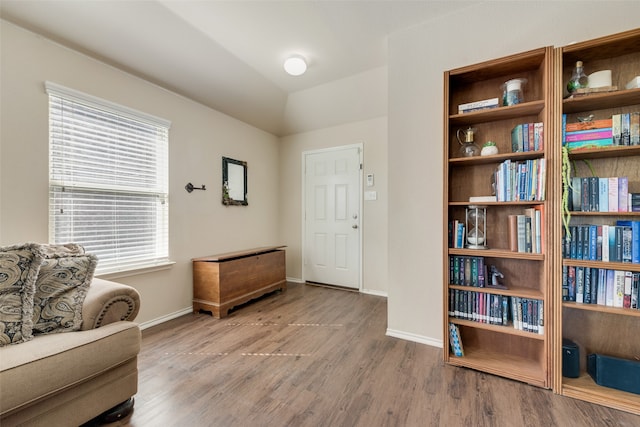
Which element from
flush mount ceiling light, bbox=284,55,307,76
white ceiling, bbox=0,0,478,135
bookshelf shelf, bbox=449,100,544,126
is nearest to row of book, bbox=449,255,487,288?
bookshelf shelf, bbox=449,100,544,126

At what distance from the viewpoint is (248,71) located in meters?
2.79

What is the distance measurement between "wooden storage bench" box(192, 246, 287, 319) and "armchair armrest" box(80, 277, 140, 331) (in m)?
1.15

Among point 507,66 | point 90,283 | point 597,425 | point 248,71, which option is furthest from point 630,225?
point 248,71

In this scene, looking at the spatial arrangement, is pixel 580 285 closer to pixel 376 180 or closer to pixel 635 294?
pixel 635 294

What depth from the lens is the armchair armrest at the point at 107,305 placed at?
4.44 feet

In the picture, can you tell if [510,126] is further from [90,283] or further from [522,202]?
[90,283]

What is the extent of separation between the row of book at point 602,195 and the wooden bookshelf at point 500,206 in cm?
18

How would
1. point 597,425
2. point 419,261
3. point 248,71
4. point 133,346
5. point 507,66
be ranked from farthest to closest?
point 248,71 < point 419,261 < point 507,66 < point 133,346 < point 597,425

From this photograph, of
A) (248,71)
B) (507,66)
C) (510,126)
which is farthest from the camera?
(248,71)

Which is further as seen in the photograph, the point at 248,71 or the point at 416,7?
the point at 248,71

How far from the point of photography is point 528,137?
1.69 meters

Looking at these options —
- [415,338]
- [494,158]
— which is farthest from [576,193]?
[415,338]

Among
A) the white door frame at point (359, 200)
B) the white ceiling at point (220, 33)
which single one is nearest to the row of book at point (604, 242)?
the white ceiling at point (220, 33)

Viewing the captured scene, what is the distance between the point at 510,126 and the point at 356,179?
6.25ft
